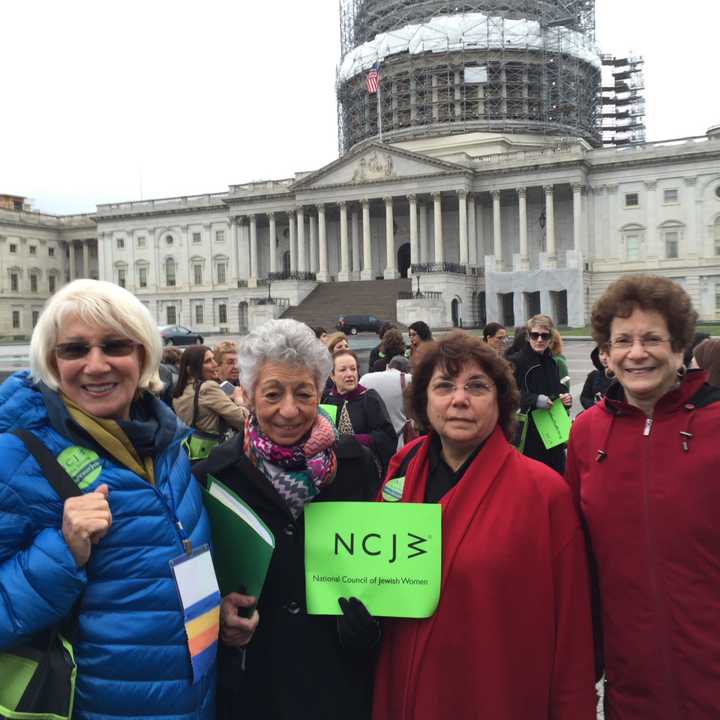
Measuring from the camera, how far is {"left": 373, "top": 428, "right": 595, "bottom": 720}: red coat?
9.80 feet

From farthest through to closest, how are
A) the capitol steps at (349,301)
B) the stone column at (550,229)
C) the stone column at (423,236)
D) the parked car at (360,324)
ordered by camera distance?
the stone column at (423,236)
the stone column at (550,229)
the capitol steps at (349,301)
the parked car at (360,324)

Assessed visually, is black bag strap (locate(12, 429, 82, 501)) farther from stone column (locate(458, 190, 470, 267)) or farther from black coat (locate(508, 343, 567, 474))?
stone column (locate(458, 190, 470, 267))

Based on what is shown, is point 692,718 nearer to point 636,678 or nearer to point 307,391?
point 636,678

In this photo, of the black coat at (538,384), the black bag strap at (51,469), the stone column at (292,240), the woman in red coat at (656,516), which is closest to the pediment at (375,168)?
the stone column at (292,240)

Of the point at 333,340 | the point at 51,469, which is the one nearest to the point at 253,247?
the point at 333,340

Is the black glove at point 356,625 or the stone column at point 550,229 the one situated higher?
the stone column at point 550,229

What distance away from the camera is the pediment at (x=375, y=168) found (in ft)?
194

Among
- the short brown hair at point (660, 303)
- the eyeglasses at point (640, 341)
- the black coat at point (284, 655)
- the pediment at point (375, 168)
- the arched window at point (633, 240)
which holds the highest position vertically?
the pediment at point (375, 168)

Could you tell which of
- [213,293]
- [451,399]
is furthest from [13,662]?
Answer: [213,293]

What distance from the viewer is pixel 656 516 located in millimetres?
3166

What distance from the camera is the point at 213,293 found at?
73.4 m

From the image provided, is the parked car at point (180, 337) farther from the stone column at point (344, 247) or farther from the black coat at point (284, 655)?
the black coat at point (284, 655)

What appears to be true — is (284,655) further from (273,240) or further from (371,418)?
(273,240)

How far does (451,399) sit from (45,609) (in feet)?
6.17
